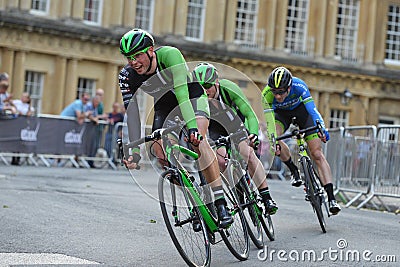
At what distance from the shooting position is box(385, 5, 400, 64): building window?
2240 inches

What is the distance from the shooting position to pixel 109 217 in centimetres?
1352

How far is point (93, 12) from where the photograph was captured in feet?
154

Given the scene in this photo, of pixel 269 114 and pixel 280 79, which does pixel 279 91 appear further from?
pixel 269 114

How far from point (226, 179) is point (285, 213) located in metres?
5.82

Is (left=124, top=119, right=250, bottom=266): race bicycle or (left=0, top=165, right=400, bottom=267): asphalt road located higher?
(left=124, top=119, right=250, bottom=266): race bicycle

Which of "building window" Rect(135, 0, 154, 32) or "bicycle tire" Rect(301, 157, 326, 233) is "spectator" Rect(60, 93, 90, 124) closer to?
"bicycle tire" Rect(301, 157, 326, 233)

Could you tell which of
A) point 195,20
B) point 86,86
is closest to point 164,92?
point 86,86

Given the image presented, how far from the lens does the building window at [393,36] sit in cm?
5691

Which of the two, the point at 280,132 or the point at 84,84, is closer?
Result: the point at 280,132

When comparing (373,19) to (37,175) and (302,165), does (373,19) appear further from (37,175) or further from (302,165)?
(302,165)

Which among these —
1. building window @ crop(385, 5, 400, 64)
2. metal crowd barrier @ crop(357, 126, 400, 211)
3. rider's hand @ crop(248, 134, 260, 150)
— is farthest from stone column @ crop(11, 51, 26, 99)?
rider's hand @ crop(248, 134, 260, 150)

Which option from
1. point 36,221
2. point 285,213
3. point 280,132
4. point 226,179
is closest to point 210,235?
point 226,179

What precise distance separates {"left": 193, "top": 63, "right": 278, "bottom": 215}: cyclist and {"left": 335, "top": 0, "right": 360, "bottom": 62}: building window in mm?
44449

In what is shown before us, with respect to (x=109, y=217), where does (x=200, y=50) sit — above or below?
above
